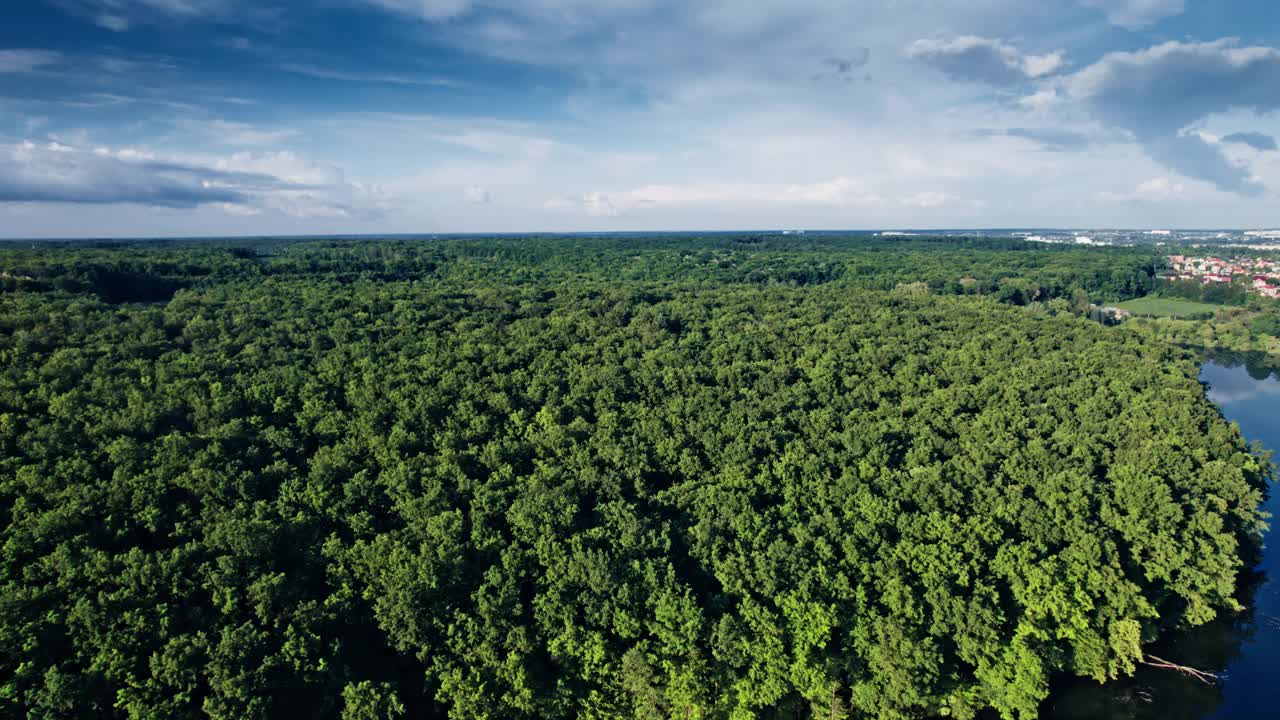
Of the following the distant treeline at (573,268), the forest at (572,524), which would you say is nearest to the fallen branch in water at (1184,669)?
the forest at (572,524)

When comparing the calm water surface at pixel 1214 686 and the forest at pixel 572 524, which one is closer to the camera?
the forest at pixel 572 524

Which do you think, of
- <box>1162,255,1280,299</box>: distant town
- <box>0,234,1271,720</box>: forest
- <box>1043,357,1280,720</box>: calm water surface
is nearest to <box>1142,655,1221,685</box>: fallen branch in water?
<box>1043,357,1280,720</box>: calm water surface

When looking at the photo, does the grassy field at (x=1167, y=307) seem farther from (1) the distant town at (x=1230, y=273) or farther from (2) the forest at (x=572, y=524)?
(2) the forest at (x=572, y=524)

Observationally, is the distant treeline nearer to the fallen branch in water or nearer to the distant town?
the distant town

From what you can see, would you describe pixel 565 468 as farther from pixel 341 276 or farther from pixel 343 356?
pixel 341 276

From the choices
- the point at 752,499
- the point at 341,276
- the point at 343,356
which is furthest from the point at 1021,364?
the point at 341,276
